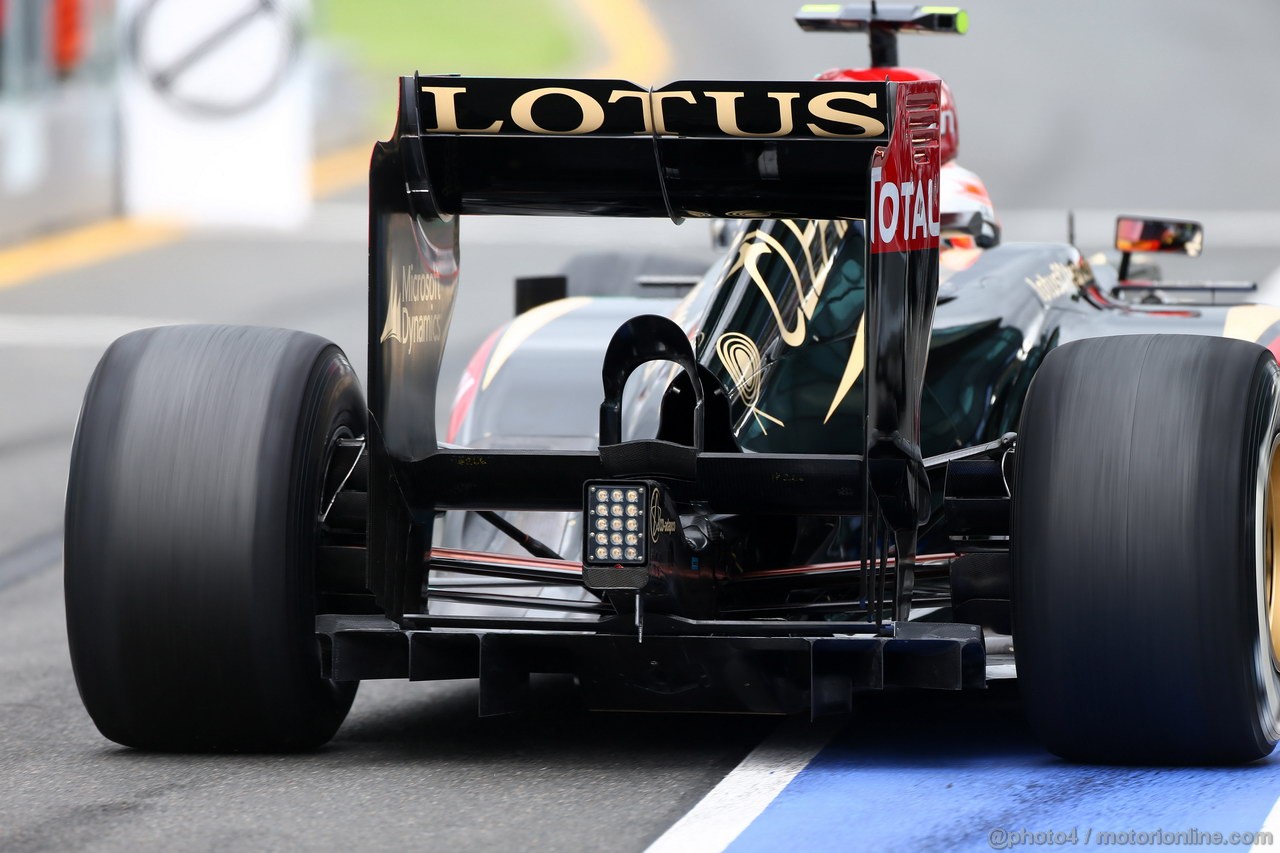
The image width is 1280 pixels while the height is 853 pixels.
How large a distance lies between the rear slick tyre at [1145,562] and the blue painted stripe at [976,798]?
100 millimetres

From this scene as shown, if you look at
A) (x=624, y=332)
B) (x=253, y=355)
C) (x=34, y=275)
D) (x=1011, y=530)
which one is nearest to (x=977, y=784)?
(x=1011, y=530)

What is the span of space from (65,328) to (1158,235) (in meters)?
10.5

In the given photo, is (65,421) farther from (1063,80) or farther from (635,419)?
(1063,80)

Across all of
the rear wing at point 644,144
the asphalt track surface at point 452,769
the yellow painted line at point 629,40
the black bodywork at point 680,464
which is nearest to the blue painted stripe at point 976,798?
the asphalt track surface at point 452,769

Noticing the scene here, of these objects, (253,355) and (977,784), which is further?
(253,355)

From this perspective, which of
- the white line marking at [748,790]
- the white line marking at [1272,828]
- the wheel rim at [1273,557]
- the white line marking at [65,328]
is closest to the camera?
the white line marking at [1272,828]

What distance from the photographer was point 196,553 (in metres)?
5.09

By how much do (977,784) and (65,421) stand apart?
29.2 feet

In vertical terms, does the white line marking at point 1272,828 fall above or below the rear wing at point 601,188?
below

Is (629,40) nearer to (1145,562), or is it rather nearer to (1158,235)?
(1158,235)

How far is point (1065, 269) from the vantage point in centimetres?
696

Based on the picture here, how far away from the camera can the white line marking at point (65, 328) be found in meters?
15.6

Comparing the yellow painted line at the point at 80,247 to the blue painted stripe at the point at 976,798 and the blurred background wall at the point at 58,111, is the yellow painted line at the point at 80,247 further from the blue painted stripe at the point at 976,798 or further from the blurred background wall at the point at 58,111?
the blue painted stripe at the point at 976,798

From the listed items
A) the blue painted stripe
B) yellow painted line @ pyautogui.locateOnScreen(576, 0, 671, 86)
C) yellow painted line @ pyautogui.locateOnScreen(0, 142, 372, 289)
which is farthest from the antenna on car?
yellow painted line @ pyautogui.locateOnScreen(576, 0, 671, 86)
